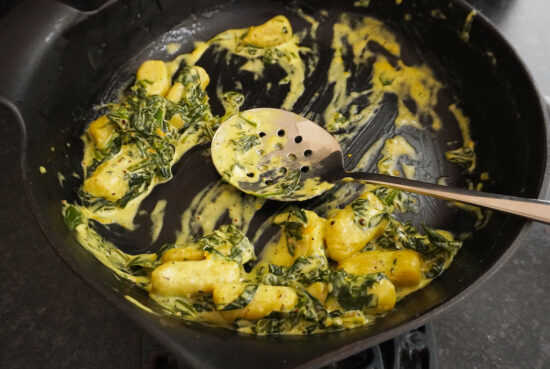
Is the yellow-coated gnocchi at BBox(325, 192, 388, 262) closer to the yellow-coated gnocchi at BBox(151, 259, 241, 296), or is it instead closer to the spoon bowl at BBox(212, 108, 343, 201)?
the spoon bowl at BBox(212, 108, 343, 201)

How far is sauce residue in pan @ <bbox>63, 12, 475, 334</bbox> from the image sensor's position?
107 cm

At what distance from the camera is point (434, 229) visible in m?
1.29

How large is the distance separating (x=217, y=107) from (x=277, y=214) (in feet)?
1.44

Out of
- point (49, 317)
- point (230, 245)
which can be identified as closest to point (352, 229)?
point (230, 245)

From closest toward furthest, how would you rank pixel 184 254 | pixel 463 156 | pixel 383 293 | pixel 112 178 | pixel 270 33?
pixel 383 293, pixel 184 254, pixel 112 178, pixel 463 156, pixel 270 33

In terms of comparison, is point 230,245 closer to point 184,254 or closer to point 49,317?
point 184,254

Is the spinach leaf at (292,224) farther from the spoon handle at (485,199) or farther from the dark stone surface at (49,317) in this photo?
the dark stone surface at (49,317)

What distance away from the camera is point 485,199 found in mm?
1063

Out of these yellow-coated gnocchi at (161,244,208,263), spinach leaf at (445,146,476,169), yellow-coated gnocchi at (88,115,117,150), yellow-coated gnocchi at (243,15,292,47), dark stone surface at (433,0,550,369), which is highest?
yellow-coated gnocchi at (243,15,292,47)

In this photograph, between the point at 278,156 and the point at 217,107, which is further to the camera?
the point at 217,107

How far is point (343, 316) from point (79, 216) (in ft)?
2.35

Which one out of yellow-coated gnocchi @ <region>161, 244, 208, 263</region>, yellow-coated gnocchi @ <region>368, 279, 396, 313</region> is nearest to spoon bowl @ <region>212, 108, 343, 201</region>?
yellow-coated gnocchi @ <region>161, 244, 208, 263</region>

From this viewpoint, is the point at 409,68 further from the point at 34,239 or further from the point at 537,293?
the point at 34,239

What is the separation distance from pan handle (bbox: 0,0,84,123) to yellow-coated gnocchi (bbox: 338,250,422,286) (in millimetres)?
914
